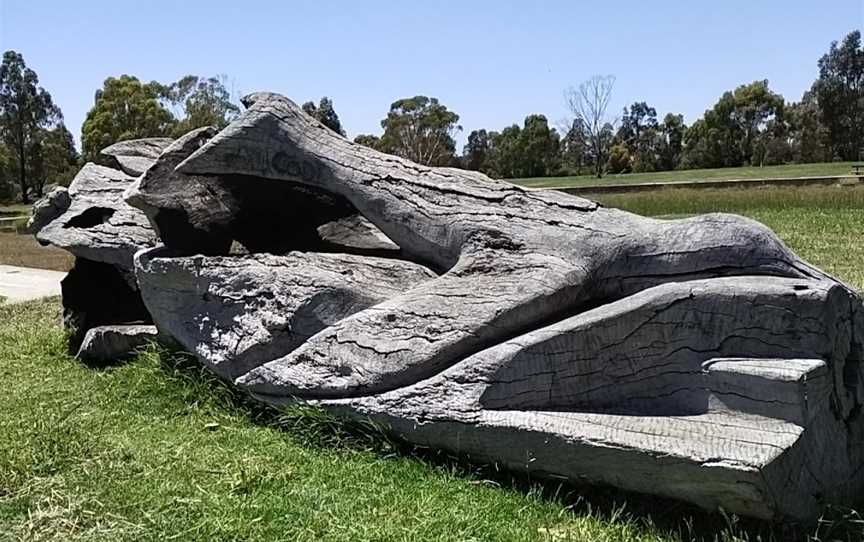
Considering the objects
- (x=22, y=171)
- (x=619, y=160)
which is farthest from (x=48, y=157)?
(x=619, y=160)

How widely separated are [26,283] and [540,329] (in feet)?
29.1

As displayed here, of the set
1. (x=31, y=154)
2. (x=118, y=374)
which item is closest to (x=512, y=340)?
(x=118, y=374)

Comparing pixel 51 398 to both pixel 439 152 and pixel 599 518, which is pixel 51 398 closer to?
pixel 599 518

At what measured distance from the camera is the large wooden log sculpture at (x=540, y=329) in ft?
9.74

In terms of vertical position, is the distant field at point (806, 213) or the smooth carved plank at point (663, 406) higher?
the distant field at point (806, 213)

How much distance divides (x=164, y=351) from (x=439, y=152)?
96.9 feet

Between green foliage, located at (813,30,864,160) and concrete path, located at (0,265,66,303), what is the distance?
158 ft

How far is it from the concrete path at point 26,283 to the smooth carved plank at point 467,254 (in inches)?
234

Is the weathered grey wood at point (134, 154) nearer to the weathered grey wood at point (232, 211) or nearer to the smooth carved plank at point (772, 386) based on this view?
the weathered grey wood at point (232, 211)

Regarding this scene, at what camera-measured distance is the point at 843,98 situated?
51250 mm

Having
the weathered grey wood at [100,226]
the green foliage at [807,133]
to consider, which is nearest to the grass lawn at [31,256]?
the weathered grey wood at [100,226]

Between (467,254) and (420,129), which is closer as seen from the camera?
(467,254)

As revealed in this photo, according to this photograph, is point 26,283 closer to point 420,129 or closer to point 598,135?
point 420,129

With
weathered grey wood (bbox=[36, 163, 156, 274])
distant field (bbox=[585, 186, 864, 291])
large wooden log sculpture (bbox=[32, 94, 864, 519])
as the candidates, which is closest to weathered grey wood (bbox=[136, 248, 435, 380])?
large wooden log sculpture (bbox=[32, 94, 864, 519])
